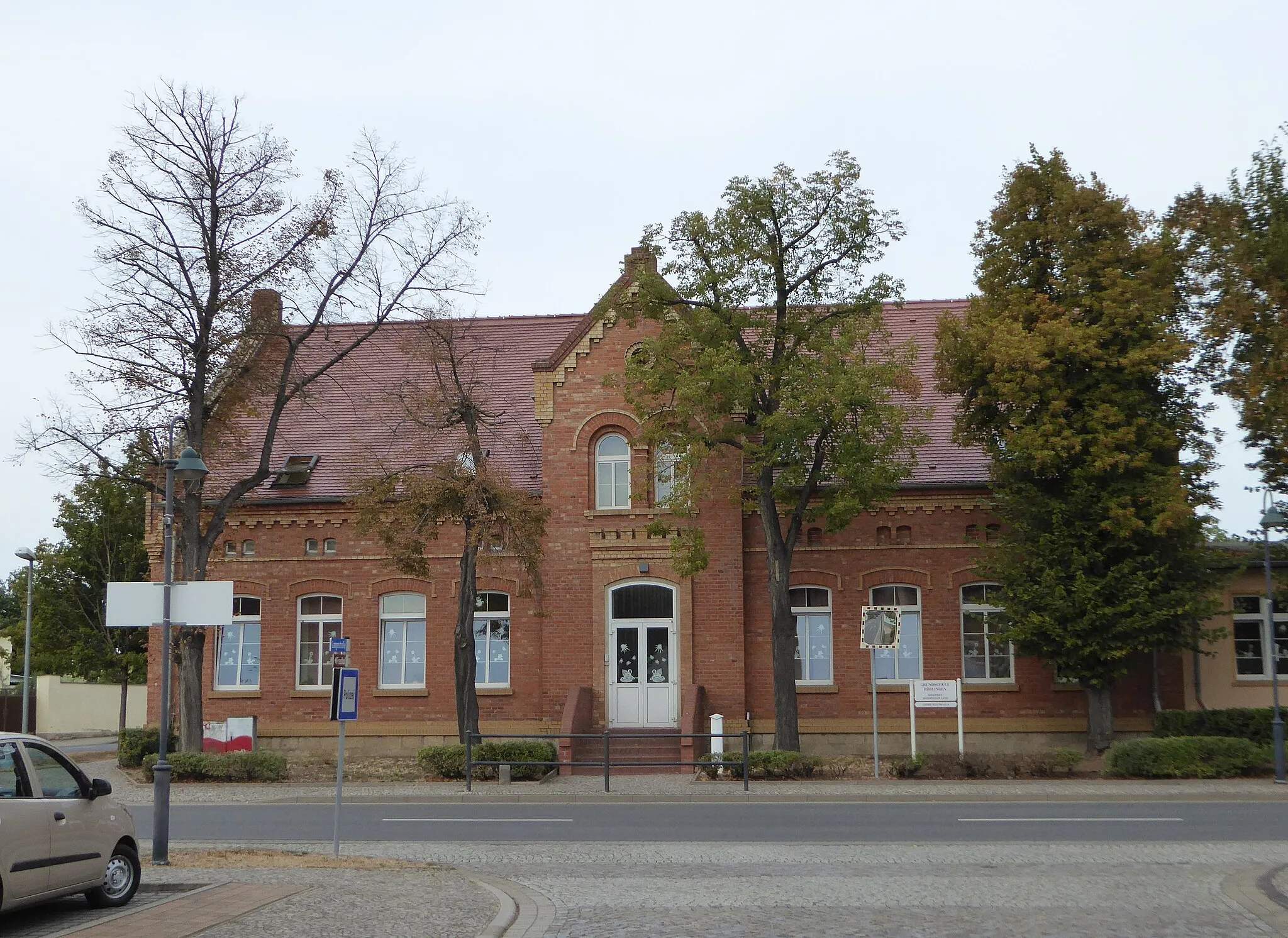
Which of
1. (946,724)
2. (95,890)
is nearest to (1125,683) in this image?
(946,724)

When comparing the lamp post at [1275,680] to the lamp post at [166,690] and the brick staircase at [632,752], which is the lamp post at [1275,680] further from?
the lamp post at [166,690]

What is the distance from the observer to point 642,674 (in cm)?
2841

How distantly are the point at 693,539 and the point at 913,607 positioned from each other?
669cm

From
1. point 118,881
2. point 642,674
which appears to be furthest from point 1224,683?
point 118,881

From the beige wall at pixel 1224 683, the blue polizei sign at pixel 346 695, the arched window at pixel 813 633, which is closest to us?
the blue polizei sign at pixel 346 695

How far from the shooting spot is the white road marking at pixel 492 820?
1784 cm

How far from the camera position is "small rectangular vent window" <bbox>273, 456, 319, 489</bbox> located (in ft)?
101

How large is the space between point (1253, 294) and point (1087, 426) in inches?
151

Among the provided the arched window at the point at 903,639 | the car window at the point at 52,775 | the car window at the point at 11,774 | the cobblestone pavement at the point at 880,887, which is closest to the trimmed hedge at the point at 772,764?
the arched window at the point at 903,639

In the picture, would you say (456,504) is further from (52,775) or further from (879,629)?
(52,775)

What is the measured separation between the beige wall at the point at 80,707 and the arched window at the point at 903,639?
33611 millimetres

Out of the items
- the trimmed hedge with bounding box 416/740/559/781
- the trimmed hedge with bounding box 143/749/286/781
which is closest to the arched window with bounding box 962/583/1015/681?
the trimmed hedge with bounding box 416/740/559/781

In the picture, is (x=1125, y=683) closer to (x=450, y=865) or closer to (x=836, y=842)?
(x=836, y=842)

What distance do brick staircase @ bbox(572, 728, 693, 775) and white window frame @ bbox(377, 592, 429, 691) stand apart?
478 centimetres
